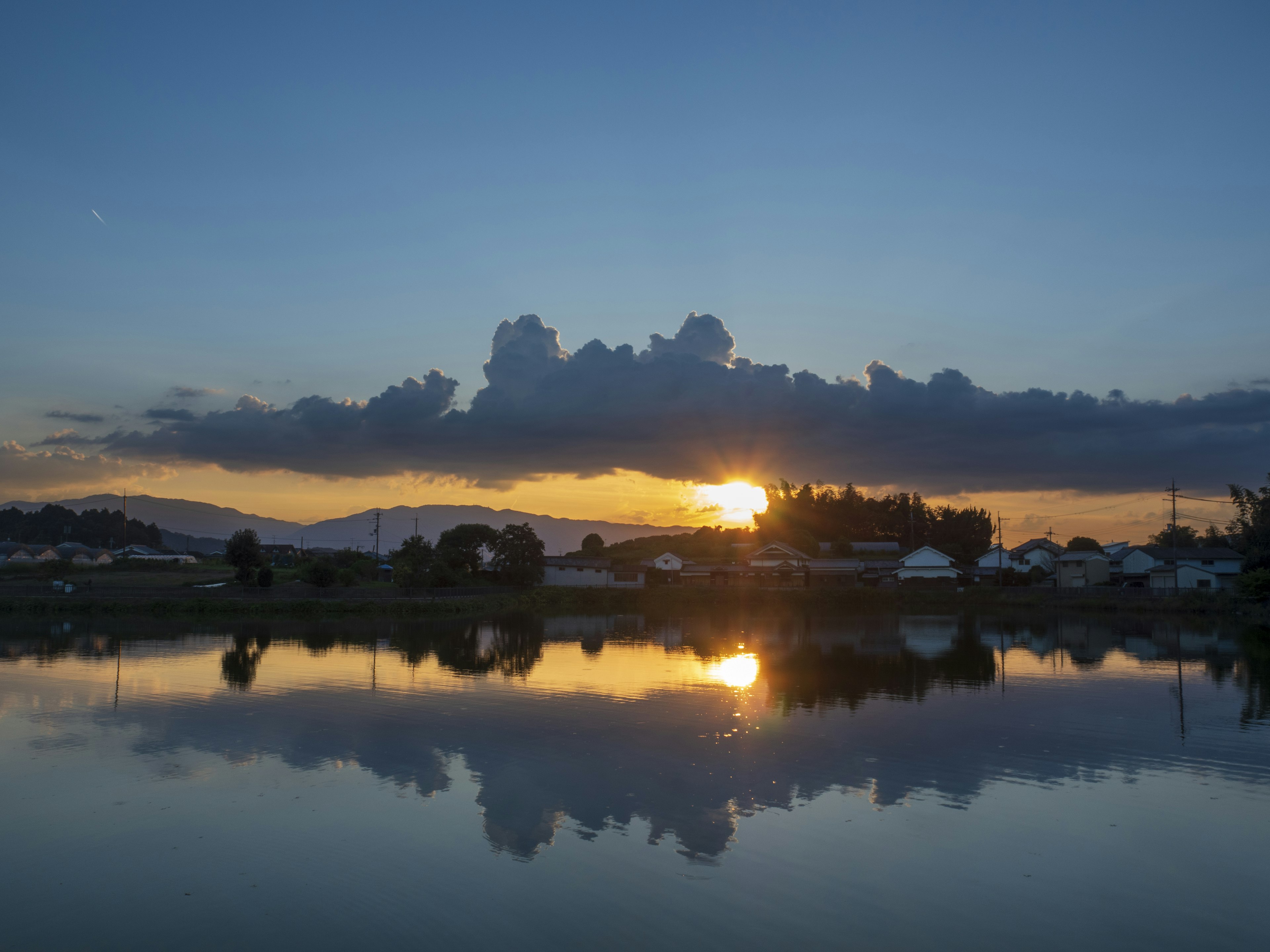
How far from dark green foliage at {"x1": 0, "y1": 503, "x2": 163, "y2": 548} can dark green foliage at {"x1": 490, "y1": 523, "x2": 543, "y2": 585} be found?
94237 millimetres

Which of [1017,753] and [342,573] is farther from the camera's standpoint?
[342,573]

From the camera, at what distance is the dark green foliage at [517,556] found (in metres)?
68.9

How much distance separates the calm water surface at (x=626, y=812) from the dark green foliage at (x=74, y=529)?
450 ft

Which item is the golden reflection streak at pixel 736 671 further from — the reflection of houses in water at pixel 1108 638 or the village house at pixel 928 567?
the village house at pixel 928 567

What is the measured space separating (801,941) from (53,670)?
27008mm

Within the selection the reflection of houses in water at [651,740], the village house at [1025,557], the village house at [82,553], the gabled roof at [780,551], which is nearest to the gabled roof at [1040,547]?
the village house at [1025,557]

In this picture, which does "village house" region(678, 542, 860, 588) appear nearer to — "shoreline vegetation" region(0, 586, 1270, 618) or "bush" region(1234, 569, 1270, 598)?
"shoreline vegetation" region(0, 586, 1270, 618)

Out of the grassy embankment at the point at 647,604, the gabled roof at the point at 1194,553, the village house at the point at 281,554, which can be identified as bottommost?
the grassy embankment at the point at 647,604

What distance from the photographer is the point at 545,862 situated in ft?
30.9

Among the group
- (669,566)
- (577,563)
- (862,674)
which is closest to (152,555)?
(577,563)

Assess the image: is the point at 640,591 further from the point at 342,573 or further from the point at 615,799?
the point at 615,799

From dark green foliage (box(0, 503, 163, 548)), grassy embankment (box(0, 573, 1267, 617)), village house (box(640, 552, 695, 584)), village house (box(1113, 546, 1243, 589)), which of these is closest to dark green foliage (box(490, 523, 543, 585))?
grassy embankment (box(0, 573, 1267, 617))

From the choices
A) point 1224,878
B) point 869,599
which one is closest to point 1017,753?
point 1224,878

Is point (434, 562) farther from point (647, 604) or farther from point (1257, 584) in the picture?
point (1257, 584)
